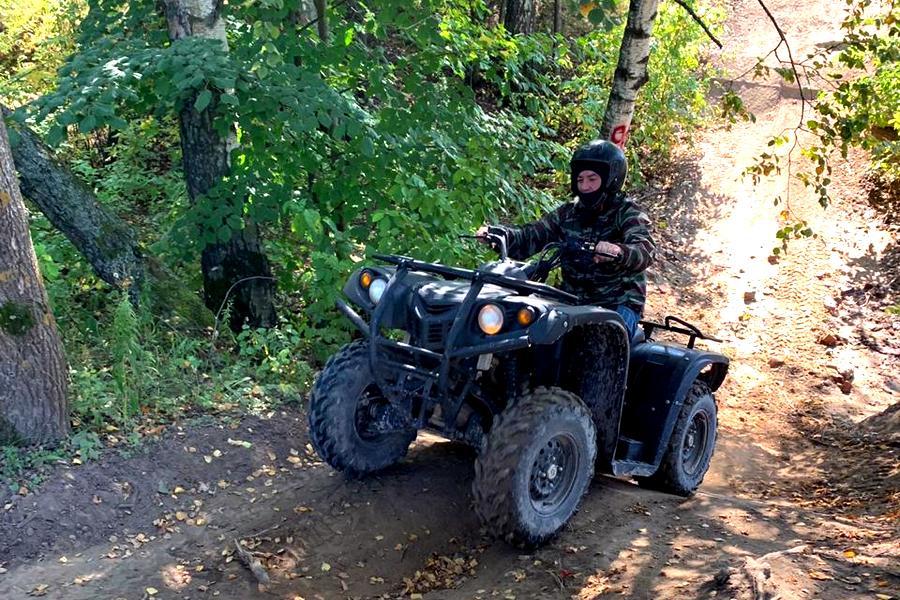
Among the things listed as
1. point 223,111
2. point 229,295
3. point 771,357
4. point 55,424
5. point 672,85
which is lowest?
point 771,357

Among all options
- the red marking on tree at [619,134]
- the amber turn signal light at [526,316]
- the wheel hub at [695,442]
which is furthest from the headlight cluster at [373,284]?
the red marking on tree at [619,134]

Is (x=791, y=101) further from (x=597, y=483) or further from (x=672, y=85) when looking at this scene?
(x=597, y=483)

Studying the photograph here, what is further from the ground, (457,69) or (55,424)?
(457,69)

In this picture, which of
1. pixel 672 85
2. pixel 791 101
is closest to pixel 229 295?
pixel 672 85

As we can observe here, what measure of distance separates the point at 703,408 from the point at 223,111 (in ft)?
13.7

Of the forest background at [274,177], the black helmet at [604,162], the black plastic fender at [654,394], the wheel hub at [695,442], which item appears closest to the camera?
the black helmet at [604,162]

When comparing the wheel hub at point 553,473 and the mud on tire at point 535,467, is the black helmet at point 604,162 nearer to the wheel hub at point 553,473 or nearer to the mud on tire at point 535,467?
the mud on tire at point 535,467

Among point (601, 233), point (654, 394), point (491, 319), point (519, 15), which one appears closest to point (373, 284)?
point (491, 319)

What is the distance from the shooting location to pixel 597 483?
5551 millimetres

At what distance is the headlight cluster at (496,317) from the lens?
407cm

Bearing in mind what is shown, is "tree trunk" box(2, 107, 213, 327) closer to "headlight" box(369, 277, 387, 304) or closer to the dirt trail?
the dirt trail

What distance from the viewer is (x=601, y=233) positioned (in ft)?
17.5

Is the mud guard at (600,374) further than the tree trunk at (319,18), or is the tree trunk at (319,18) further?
the tree trunk at (319,18)

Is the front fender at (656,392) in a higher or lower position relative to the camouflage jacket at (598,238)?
lower
